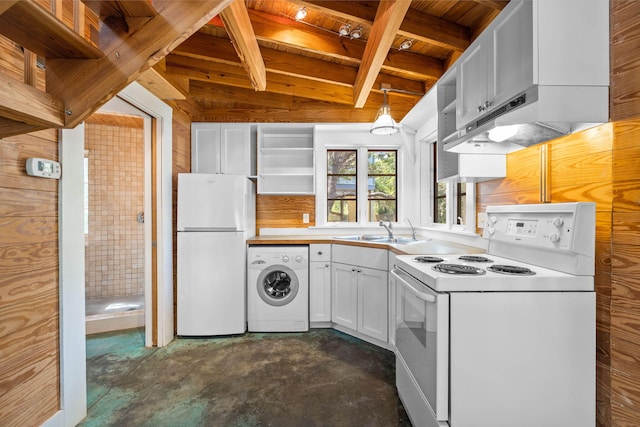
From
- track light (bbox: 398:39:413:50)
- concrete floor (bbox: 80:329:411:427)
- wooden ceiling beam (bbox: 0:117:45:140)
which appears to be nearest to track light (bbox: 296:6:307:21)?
track light (bbox: 398:39:413:50)

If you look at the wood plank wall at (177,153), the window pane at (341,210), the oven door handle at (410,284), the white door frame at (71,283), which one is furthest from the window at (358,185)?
the white door frame at (71,283)

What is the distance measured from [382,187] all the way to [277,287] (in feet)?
5.70

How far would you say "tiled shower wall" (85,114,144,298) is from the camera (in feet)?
11.5

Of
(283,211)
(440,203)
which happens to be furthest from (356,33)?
(283,211)

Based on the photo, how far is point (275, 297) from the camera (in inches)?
108

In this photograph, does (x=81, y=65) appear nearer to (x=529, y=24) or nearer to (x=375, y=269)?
(x=529, y=24)

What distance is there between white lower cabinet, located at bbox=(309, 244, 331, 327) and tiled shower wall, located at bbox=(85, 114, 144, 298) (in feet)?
8.08

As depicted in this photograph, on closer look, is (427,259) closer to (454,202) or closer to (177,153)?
(454,202)

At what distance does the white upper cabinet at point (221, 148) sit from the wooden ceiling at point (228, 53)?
0.23 meters

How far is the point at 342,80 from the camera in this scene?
263 centimetres

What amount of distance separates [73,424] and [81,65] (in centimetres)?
192

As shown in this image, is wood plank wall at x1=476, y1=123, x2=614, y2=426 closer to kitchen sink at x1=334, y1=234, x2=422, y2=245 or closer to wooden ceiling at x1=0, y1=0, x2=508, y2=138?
wooden ceiling at x1=0, y1=0, x2=508, y2=138

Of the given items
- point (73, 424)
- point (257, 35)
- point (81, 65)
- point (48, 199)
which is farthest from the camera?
point (257, 35)

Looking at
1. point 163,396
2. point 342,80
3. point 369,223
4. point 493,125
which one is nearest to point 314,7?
point 342,80
